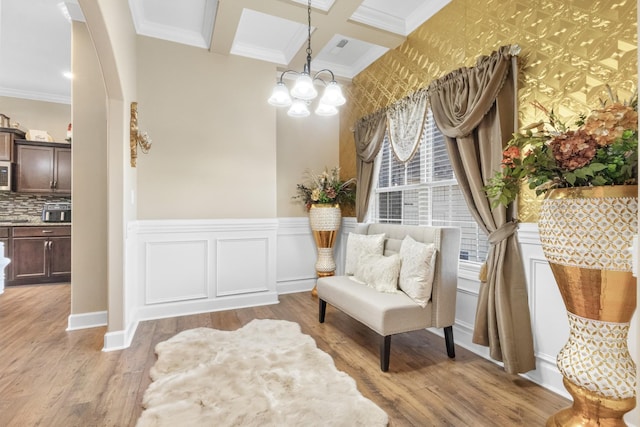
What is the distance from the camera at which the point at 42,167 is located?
5051 millimetres

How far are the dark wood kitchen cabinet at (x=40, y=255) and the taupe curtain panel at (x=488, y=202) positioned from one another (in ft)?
18.7

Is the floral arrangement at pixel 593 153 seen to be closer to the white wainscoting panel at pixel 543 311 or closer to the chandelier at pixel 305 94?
the white wainscoting panel at pixel 543 311

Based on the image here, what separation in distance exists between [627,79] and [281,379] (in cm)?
263

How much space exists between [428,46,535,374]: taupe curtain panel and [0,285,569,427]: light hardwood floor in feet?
0.92

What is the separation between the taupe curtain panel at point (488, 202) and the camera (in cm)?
216

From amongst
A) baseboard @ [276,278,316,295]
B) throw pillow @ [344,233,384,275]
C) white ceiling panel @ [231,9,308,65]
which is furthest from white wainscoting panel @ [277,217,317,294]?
white ceiling panel @ [231,9,308,65]

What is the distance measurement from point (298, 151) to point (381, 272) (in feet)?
7.78

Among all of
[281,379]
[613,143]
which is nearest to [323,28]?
[613,143]

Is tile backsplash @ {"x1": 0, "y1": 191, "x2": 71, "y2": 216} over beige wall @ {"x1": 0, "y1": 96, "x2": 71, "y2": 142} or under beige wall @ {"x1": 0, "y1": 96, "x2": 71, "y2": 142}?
under

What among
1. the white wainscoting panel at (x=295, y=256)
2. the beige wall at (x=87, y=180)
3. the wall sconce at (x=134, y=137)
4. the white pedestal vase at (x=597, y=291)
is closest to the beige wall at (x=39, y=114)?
the beige wall at (x=87, y=180)

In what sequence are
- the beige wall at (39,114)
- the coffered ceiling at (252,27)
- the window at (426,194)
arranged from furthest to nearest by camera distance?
the beige wall at (39,114), the coffered ceiling at (252,27), the window at (426,194)

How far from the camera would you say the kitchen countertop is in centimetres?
479

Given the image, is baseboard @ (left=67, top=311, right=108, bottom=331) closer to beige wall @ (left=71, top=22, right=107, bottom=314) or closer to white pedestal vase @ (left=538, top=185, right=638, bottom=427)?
beige wall @ (left=71, top=22, right=107, bottom=314)

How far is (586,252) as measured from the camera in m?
1.45
